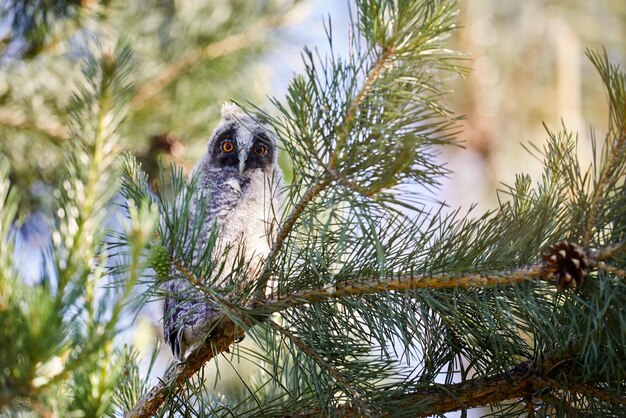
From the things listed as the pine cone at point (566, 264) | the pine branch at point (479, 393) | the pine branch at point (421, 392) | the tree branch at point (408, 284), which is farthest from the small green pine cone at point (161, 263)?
the pine cone at point (566, 264)

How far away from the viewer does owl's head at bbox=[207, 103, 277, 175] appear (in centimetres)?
173

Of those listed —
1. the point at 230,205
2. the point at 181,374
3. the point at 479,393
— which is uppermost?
the point at 230,205

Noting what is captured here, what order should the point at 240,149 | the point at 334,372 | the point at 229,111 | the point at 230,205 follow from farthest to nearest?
the point at 229,111 → the point at 240,149 → the point at 230,205 → the point at 334,372

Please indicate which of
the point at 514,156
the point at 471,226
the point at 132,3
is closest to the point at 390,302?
the point at 471,226

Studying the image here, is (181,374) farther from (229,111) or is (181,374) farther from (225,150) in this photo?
(229,111)

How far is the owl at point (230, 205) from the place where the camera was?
1.36 metres

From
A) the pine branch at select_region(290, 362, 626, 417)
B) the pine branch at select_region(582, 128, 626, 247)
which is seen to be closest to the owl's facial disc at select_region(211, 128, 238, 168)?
the pine branch at select_region(290, 362, 626, 417)

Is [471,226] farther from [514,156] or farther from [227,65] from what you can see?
[514,156]

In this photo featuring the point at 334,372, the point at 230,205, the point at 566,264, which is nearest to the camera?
the point at 566,264

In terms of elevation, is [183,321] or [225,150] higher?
[225,150]

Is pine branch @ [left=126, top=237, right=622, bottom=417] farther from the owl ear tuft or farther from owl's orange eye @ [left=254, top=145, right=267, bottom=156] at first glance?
the owl ear tuft

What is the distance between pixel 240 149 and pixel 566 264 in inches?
38.1

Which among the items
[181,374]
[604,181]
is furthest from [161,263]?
[604,181]

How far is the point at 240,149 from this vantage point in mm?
1731
